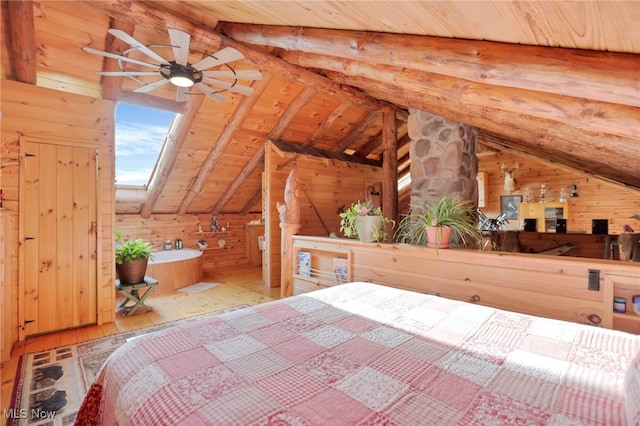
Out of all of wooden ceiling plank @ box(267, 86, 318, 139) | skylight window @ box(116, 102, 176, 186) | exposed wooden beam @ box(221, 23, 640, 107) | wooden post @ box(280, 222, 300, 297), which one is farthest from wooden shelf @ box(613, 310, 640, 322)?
skylight window @ box(116, 102, 176, 186)

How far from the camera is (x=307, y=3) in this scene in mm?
1831

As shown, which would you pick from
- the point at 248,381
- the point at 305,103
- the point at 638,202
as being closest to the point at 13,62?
the point at 305,103

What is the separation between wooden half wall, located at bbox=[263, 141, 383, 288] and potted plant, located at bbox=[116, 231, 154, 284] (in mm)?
1747

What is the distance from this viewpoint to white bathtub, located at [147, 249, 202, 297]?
4.82 m

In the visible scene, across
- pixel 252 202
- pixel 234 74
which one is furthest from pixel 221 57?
pixel 252 202

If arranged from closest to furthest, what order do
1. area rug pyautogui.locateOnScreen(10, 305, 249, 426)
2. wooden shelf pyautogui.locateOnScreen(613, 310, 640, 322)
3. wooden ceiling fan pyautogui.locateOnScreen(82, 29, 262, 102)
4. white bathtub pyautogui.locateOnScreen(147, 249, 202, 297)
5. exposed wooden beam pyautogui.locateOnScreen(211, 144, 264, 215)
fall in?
1. wooden shelf pyautogui.locateOnScreen(613, 310, 640, 322)
2. area rug pyautogui.locateOnScreen(10, 305, 249, 426)
3. wooden ceiling fan pyautogui.locateOnScreen(82, 29, 262, 102)
4. white bathtub pyautogui.locateOnScreen(147, 249, 202, 297)
5. exposed wooden beam pyautogui.locateOnScreen(211, 144, 264, 215)

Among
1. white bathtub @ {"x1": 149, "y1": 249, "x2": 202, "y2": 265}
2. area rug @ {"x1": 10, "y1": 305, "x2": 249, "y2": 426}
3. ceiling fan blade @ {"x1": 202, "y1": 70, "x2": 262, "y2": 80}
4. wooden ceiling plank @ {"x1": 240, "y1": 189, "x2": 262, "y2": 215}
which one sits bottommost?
area rug @ {"x1": 10, "y1": 305, "x2": 249, "y2": 426}

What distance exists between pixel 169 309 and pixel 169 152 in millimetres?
2451

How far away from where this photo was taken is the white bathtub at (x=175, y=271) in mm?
4820

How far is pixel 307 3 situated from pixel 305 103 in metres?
2.80

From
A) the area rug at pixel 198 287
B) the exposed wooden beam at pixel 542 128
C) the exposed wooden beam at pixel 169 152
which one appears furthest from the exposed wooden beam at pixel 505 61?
the area rug at pixel 198 287

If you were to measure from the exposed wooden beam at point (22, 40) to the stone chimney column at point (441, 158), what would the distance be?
13.1 feet

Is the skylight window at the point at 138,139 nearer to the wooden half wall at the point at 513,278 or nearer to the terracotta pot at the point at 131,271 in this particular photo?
the terracotta pot at the point at 131,271

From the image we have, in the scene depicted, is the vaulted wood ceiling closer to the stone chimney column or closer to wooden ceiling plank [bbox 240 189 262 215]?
the stone chimney column
